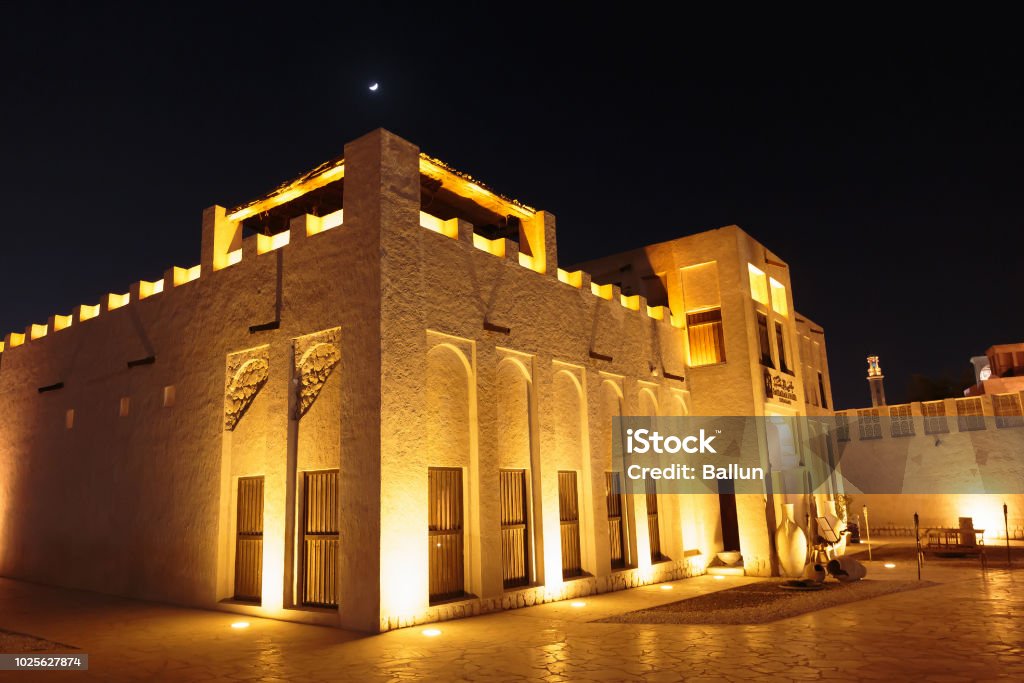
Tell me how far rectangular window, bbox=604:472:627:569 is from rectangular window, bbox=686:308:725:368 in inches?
175

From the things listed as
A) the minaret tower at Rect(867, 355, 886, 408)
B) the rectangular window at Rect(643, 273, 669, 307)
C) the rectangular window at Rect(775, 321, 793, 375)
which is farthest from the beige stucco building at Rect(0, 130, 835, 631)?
the minaret tower at Rect(867, 355, 886, 408)

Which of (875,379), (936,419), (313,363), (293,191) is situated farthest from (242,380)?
(875,379)

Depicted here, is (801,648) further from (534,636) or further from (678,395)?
(678,395)

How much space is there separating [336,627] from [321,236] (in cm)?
573

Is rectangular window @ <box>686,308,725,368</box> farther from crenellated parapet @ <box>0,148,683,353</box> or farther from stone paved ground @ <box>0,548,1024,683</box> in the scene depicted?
stone paved ground @ <box>0,548,1024,683</box>

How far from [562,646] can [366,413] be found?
3.94 metres

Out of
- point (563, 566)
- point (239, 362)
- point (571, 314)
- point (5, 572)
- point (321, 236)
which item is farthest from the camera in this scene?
point (5, 572)

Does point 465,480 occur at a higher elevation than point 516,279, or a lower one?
lower

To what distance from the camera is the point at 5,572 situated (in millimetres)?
15641

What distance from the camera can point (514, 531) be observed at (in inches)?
462

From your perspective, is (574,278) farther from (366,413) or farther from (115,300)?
(115,300)

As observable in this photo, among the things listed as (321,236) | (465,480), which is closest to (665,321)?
(465,480)

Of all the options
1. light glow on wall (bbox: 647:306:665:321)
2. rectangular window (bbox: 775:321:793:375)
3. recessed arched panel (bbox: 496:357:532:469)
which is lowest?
recessed arched panel (bbox: 496:357:532:469)

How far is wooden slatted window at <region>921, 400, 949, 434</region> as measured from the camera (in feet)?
81.8
